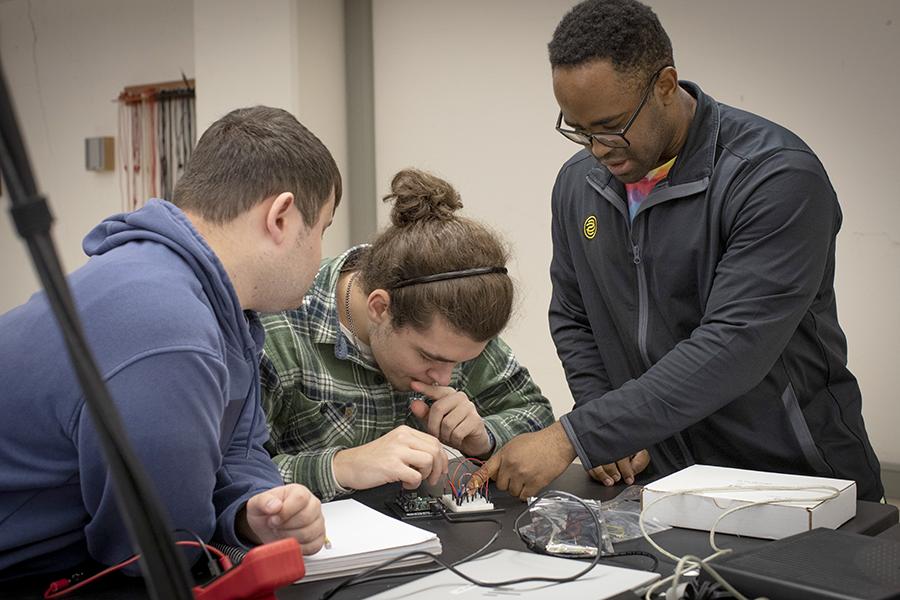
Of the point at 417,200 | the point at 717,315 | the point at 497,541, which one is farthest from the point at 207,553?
the point at 717,315

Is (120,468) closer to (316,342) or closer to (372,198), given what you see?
(316,342)

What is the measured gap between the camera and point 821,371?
5.39 ft

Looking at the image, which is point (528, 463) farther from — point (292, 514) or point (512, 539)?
point (292, 514)

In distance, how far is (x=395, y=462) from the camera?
1.35 meters

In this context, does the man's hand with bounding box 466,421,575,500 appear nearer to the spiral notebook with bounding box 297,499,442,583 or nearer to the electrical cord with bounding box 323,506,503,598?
the electrical cord with bounding box 323,506,503,598

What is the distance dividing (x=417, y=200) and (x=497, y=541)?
2.09 feet

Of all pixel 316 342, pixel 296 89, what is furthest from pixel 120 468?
pixel 296 89

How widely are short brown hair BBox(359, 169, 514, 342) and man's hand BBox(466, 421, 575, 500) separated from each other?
202mm

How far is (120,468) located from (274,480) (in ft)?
2.75

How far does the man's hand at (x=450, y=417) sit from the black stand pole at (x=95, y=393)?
1131 mm

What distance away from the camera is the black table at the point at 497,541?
99 centimetres

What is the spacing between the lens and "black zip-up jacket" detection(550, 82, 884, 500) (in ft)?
4.85

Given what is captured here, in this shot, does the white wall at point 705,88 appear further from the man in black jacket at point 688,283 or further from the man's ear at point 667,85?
the man's ear at point 667,85

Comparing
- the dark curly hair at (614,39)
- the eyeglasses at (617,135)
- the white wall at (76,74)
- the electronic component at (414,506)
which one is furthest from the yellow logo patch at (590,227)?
the white wall at (76,74)
